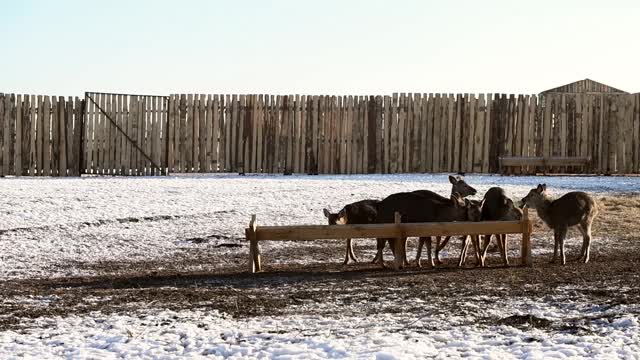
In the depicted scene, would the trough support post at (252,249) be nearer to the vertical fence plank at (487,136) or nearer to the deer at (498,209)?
the deer at (498,209)

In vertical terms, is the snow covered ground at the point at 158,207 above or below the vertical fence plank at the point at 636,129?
below

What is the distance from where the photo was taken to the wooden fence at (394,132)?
29141 mm

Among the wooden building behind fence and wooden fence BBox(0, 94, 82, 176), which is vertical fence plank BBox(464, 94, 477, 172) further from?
wooden fence BBox(0, 94, 82, 176)

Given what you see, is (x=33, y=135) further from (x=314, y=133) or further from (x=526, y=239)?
(x=526, y=239)

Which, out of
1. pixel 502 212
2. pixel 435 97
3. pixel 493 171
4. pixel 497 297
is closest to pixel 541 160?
pixel 493 171

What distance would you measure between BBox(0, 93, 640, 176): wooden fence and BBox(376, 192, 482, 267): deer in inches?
592

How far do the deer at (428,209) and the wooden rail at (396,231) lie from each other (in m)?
0.76

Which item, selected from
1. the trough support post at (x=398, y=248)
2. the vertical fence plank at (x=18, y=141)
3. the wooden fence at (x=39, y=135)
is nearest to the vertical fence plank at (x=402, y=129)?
the wooden fence at (x=39, y=135)

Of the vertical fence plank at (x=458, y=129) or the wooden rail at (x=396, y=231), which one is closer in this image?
the wooden rail at (x=396, y=231)

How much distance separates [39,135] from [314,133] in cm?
851

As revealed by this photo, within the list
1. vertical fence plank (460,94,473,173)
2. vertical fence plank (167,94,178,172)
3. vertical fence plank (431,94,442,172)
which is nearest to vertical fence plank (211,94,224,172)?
vertical fence plank (167,94,178,172)

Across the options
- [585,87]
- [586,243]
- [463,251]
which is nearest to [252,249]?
[463,251]

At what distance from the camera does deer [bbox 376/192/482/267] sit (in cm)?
1391

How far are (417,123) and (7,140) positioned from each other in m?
12.7
